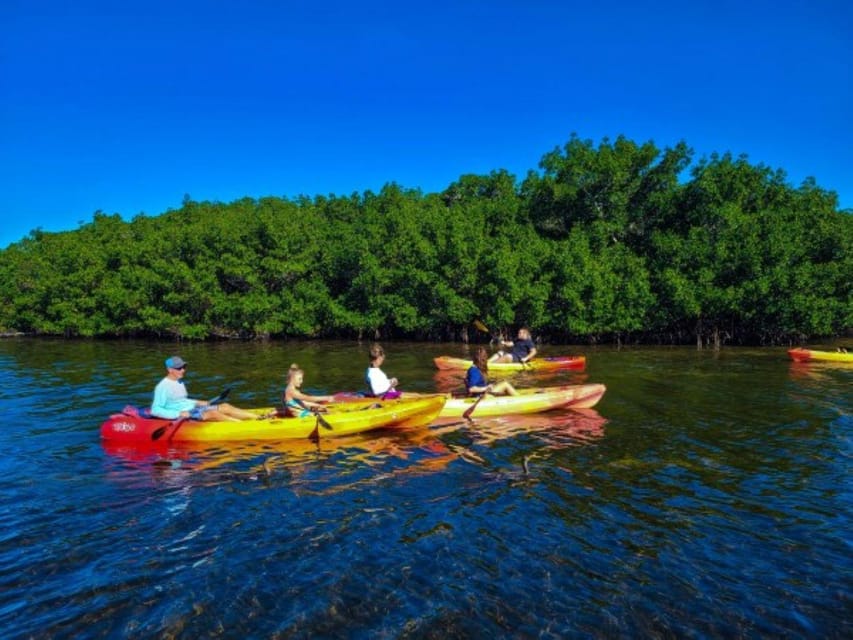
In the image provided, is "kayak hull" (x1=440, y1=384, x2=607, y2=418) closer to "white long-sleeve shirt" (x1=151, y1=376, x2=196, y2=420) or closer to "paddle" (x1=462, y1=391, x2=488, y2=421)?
"paddle" (x1=462, y1=391, x2=488, y2=421)

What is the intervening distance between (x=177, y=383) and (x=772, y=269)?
2824 cm

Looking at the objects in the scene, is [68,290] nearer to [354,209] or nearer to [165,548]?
[354,209]

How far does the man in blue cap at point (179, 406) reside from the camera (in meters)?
10.7

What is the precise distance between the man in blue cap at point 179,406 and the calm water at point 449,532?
2.60ft

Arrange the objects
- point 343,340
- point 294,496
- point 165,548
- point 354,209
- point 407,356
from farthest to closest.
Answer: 1. point 354,209
2. point 343,340
3. point 407,356
4. point 294,496
5. point 165,548

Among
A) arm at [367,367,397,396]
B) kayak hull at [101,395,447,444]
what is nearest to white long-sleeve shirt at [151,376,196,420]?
kayak hull at [101,395,447,444]

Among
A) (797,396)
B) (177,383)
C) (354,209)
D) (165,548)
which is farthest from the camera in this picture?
(354,209)

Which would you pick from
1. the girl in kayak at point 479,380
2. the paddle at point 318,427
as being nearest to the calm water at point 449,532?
the paddle at point 318,427

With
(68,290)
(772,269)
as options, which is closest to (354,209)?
(68,290)

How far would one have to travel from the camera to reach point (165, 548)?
6445mm

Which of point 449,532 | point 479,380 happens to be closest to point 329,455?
point 449,532

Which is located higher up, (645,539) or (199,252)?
(199,252)

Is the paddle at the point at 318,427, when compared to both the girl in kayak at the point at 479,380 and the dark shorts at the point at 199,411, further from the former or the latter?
the girl in kayak at the point at 479,380

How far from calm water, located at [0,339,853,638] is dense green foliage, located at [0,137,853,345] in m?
18.6
